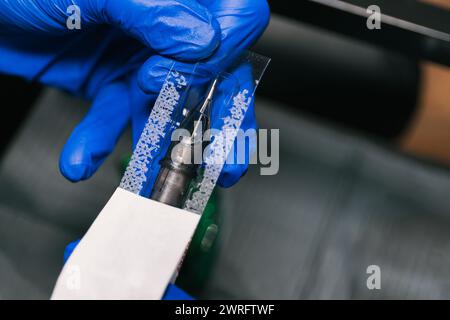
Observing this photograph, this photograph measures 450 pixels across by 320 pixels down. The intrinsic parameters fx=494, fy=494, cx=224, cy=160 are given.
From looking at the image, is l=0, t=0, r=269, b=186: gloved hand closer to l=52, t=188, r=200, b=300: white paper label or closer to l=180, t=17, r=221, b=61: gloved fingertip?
l=180, t=17, r=221, b=61: gloved fingertip

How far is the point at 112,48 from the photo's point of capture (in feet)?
2.59

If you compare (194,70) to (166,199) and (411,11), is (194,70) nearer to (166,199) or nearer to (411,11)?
(166,199)

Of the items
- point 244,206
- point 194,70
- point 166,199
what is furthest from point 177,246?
point 244,206

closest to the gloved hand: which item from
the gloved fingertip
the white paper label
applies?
the gloved fingertip

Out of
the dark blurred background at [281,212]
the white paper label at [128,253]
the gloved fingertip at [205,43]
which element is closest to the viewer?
the white paper label at [128,253]

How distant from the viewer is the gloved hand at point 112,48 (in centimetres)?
60

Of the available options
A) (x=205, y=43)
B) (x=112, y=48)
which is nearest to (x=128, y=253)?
(x=205, y=43)

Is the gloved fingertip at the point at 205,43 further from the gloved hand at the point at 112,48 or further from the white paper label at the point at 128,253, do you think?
the white paper label at the point at 128,253

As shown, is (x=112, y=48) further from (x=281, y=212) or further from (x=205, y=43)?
(x=281, y=212)

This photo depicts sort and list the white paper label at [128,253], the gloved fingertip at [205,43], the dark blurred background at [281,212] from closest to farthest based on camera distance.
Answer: the white paper label at [128,253]
the gloved fingertip at [205,43]
the dark blurred background at [281,212]

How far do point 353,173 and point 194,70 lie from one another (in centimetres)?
46

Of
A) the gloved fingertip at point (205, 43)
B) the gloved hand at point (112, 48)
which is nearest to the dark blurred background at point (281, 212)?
the gloved hand at point (112, 48)

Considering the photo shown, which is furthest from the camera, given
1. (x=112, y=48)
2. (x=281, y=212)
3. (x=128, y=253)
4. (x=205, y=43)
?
(x=281, y=212)

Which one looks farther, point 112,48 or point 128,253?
point 112,48
